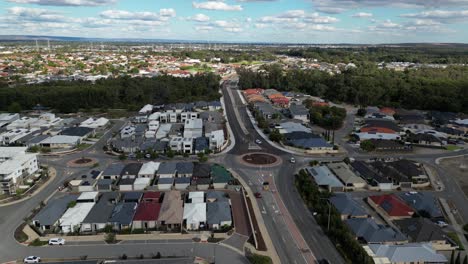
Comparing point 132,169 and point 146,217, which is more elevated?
point 132,169

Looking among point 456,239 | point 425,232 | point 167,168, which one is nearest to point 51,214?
point 167,168

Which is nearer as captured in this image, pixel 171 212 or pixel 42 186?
pixel 171 212

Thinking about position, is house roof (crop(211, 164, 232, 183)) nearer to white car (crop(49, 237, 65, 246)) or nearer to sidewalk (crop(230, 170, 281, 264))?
sidewalk (crop(230, 170, 281, 264))

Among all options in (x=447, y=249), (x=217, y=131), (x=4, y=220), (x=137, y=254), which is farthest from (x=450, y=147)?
(x=4, y=220)

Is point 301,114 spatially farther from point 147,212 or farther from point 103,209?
point 103,209

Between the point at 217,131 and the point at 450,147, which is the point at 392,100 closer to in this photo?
the point at 450,147

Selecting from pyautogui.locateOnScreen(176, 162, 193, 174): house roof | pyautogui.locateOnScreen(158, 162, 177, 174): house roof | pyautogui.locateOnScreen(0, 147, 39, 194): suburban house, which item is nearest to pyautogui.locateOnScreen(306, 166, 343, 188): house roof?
pyautogui.locateOnScreen(176, 162, 193, 174): house roof
